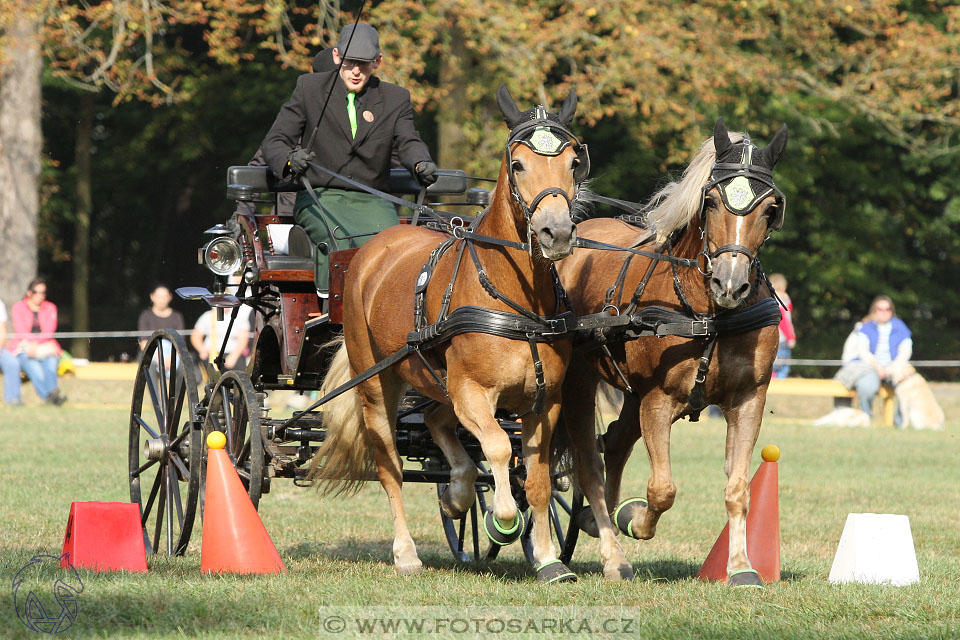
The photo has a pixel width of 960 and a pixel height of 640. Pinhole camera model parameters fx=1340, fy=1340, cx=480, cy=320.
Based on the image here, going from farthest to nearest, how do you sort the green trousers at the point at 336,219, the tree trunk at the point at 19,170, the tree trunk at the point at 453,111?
the tree trunk at the point at 19,170
the tree trunk at the point at 453,111
the green trousers at the point at 336,219

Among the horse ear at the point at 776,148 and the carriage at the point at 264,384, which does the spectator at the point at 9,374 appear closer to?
the carriage at the point at 264,384

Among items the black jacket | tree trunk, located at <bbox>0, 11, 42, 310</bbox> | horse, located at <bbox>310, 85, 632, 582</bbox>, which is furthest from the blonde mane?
tree trunk, located at <bbox>0, 11, 42, 310</bbox>

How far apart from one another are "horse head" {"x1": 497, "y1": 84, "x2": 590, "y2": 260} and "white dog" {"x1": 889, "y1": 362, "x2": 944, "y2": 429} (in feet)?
40.7

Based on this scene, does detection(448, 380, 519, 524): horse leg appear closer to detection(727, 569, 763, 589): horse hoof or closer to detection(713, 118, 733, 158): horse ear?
detection(727, 569, 763, 589): horse hoof

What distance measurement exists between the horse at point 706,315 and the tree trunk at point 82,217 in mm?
22218

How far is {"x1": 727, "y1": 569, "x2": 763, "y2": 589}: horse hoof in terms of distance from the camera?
597 cm

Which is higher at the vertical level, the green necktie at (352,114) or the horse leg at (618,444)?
the green necktie at (352,114)

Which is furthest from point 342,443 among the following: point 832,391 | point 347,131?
point 832,391

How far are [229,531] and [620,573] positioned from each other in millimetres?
1869

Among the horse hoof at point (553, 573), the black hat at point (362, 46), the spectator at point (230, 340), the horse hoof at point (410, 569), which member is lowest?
the spectator at point (230, 340)

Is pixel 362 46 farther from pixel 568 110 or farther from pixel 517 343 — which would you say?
pixel 517 343

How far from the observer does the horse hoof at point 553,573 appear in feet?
20.0

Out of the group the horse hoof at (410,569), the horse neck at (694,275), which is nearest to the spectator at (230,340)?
the horse hoof at (410,569)

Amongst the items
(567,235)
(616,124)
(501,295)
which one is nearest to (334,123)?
(501,295)
